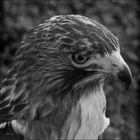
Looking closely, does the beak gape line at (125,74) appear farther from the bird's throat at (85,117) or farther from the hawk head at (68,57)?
the bird's throat at (85,117)

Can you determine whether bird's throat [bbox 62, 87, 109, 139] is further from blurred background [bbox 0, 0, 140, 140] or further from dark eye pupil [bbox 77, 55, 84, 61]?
blurred background [bbox 0, 0, 140, 140]

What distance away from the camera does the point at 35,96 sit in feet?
9.56

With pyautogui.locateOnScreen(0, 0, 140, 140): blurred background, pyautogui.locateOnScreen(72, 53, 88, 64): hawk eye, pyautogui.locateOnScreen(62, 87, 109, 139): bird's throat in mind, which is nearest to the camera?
pyautogui.locateOnScreen(72, 53, 88, 64): hawk eye

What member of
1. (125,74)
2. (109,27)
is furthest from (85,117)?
(109,27)

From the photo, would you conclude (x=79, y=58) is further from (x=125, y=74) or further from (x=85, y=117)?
(x=85, y=117)

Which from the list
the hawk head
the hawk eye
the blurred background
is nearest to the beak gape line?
the hawk head

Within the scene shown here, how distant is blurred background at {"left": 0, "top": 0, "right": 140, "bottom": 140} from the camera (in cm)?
582

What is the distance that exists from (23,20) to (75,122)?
9.75 feet

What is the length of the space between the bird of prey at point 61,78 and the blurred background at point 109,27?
2.48 metres

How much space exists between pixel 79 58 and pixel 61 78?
19cm

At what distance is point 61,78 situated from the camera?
2879 mm

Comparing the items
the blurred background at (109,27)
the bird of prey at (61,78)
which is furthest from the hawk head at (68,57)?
the blurred background at (109,27)

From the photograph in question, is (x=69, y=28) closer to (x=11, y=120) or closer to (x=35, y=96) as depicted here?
(x=35, y=96)

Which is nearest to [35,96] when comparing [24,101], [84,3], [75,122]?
[24,101]
